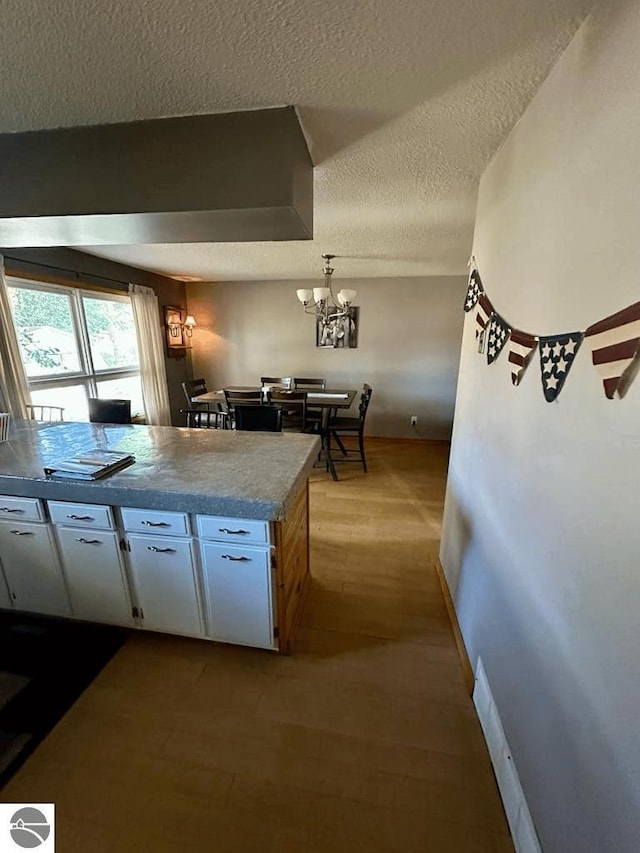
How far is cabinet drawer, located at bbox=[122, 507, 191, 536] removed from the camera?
1.50m

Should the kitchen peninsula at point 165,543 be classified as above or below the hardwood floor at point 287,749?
above

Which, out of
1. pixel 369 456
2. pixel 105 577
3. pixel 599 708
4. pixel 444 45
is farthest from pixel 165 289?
pixel 599 708

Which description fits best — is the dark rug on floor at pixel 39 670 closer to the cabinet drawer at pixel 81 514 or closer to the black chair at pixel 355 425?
the cabinet drawer at pixel 81 514

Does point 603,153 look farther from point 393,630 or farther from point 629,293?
point 393,630

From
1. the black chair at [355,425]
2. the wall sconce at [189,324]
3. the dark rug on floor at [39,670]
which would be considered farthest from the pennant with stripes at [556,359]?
the wall sconce at [189,324]

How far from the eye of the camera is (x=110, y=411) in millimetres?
2961

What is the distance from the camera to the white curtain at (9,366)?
8.84 feet

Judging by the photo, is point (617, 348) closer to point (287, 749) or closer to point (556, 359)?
point (556, 359)

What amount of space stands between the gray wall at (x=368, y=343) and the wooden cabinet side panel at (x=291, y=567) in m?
3.47

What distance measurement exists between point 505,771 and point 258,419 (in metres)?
2.24

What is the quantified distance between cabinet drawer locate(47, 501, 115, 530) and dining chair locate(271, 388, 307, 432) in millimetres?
2099

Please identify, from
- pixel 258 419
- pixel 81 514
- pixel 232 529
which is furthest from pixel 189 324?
pixel 232 529

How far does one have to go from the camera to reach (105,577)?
1.66 meters

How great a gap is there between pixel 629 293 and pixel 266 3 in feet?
3.59
